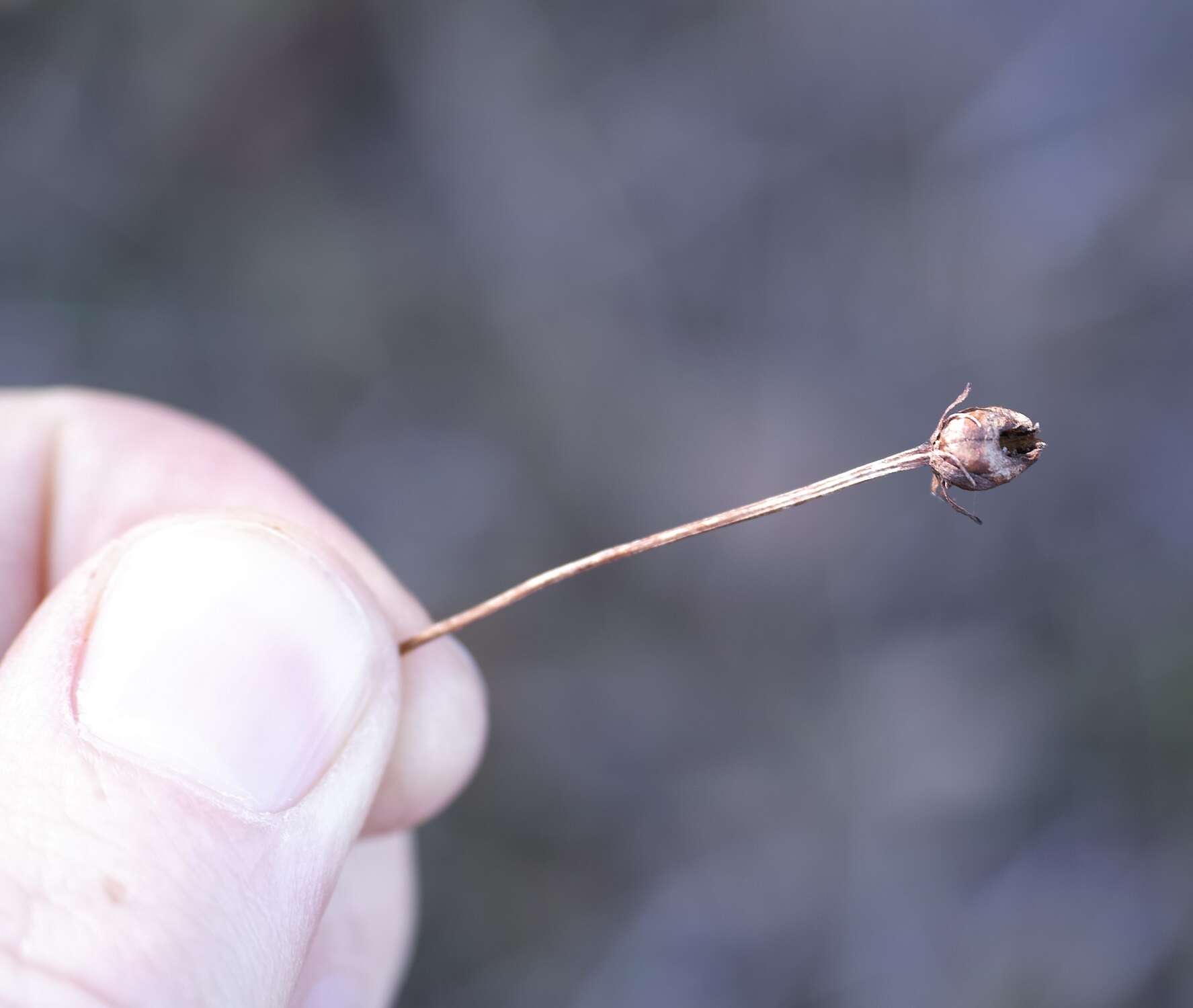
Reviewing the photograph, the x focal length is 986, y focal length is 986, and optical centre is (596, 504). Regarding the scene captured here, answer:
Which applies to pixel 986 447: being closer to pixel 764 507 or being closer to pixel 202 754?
pixel 764 507

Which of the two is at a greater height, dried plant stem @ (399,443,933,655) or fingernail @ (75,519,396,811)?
dried plant stem @ (399,443,933,655)

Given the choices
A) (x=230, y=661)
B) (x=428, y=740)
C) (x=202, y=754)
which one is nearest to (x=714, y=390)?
(x=428, y=740)

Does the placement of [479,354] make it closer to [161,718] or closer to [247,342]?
[247,342]

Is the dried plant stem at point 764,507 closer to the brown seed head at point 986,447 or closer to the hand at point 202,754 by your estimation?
the brown seed head at point 986,447

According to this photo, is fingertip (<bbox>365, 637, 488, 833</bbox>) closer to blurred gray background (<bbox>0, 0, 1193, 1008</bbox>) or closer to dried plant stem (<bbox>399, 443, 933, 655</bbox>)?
dried plant stem (<bbox>399, 443, 933, 655</bbox>)

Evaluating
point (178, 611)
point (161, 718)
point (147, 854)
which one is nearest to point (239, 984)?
point (147, 854)

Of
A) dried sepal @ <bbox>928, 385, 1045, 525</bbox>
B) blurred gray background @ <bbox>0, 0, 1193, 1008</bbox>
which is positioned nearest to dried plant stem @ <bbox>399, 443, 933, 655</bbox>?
dried sepal @ <bbox>928, 385, 1045, 525</bbox>
